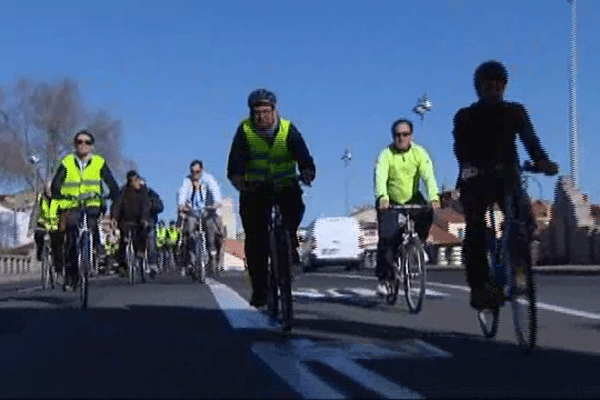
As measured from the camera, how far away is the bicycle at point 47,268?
62.6 feet

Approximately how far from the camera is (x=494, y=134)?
858 centimetres

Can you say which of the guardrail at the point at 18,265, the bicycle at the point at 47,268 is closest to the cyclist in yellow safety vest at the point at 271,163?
the bicycle at the point at 47,268

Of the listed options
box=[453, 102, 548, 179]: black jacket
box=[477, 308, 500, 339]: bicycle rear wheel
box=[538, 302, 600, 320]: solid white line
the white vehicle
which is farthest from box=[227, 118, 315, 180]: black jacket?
the white vehicle

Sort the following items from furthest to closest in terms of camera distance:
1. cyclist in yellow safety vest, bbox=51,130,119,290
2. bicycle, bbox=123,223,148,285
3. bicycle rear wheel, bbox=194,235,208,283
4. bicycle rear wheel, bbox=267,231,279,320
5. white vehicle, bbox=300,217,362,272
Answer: white vehicle, bbox=300,217,362,272 → bicycle, bbox=123,223,148,285 → bicycle rear wheel, bbox=194,235,208,283 → cyclist in yellow safety vest, bbox=51,130,119,290 → bicycle rear wheel, bbox=267,231,279,320

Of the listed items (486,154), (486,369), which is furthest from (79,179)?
(486,369)

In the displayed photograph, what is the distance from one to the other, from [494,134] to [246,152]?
73.6 inches

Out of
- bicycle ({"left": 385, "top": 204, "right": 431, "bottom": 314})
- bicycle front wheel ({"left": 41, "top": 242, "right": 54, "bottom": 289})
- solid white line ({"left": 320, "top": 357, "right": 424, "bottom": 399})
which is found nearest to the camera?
solid white line ({"left": 320, "top": 357, "right": 424, "bottom": 399})

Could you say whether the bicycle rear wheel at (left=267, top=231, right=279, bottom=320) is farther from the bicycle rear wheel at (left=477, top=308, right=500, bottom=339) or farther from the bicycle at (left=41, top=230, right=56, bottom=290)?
the bicycle at (left=41, top=230, right=56, bottom=290)

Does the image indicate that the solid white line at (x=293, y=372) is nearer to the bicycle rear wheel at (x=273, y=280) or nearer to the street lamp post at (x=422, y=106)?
the bicycle rear wheel at (x=273, y=280)

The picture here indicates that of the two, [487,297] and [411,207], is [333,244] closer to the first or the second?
[411,207]

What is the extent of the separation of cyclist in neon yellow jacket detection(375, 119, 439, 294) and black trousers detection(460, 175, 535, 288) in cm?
326

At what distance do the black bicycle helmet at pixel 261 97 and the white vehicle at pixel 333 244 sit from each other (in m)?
36.4

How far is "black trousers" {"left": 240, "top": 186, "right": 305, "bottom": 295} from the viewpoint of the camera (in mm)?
9477

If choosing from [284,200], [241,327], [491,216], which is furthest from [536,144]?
[241,327]
